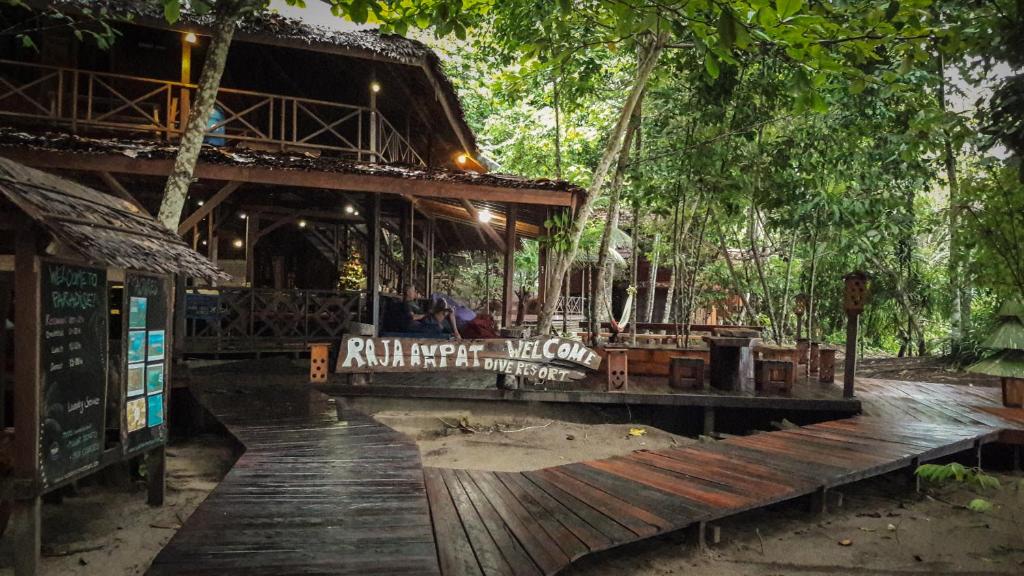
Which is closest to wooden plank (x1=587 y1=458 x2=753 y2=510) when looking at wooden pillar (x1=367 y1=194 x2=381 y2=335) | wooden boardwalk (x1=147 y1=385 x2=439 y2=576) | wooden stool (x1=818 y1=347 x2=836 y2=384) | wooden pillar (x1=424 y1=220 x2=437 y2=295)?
wooden boardwalk (x1=147 y1=385 x2=439 y2=576)

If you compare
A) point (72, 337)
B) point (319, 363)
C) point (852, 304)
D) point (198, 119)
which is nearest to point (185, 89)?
point (198, 119)

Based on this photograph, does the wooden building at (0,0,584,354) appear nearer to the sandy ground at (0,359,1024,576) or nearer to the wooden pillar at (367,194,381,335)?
the wooden pillar at (367,194,381,335)

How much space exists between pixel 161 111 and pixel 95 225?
966 centimetres

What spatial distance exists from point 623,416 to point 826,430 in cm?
269

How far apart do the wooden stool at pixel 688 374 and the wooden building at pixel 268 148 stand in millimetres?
3078

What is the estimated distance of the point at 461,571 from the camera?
122 inches

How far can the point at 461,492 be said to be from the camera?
4305 mm

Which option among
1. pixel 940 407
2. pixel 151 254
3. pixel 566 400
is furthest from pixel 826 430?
pixel 151 254

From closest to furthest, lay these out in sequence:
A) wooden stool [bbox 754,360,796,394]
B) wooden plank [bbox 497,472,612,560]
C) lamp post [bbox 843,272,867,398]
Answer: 1. wooden plank [bbox 497,472,612,560]
2. lamp post [bbox 843,272,867,398]
3. wooden stool [bbox 754,360,796,394]

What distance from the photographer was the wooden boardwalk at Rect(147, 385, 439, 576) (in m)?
2.85

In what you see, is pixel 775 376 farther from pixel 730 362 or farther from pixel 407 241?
pixel 407 241

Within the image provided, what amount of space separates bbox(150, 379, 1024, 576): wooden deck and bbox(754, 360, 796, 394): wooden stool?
1.08 m

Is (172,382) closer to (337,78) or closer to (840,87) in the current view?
(337,78)

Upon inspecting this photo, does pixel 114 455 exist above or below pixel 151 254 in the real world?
below
